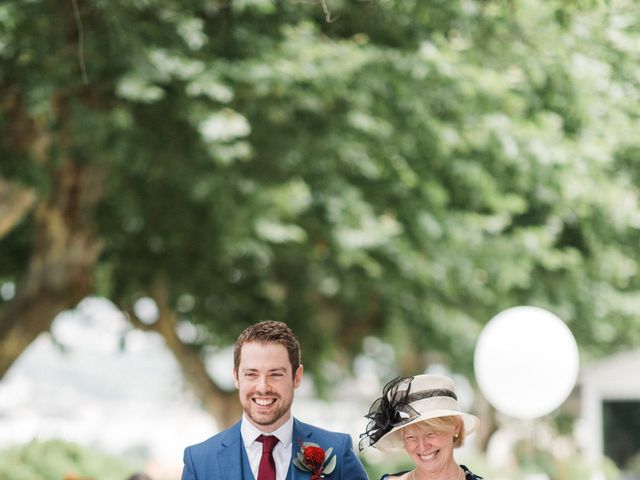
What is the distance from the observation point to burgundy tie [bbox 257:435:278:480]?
11.8ft

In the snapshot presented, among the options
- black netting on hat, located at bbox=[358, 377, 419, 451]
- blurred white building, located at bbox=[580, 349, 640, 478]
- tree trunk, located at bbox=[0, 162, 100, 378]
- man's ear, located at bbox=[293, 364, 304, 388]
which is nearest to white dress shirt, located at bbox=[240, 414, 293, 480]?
man's ear, located at bbox=[293, 364, 304, 388]

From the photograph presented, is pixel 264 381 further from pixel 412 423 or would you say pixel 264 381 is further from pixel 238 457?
pixel 412 423

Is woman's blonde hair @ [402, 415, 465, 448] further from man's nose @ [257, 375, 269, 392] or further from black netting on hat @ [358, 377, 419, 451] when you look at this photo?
man's nose @ [257, 375, 269, 392]

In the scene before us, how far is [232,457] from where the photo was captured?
3.61 m

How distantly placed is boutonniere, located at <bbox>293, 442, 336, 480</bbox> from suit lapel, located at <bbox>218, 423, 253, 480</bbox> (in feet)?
0.53

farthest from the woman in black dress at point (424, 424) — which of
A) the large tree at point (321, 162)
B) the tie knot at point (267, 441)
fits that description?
the large tree at point (321, 162)

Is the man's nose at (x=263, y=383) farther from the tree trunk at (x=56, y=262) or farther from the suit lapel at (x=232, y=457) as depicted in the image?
the tree trunk at (x=56, y=262)

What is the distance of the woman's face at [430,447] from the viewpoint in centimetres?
378

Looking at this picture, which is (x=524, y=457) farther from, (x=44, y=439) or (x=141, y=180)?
(x=44, y=439)

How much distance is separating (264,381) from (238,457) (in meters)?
0.29

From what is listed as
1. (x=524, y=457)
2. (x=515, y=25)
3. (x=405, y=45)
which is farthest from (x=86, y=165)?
(x=524, y=457)

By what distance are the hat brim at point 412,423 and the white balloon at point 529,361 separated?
676 centimetres

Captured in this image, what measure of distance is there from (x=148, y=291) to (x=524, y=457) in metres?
10.3

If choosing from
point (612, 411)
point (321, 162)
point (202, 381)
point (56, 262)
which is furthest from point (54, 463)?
point (612, 411)
